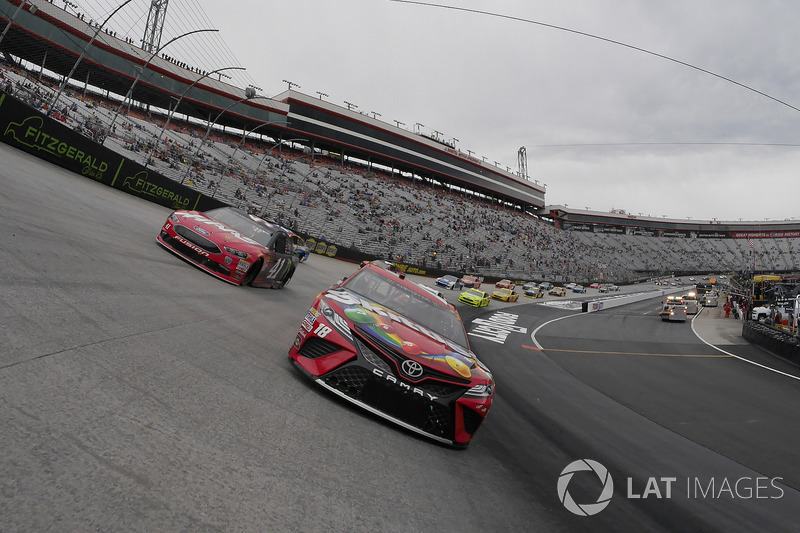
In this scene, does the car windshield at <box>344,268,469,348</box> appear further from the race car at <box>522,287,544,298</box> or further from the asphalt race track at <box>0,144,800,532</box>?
the race car at <box>522,287,544,298</box>

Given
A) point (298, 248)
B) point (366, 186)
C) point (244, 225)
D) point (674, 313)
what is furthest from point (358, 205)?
point (244, 225)

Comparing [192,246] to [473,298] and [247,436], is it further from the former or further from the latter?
[473,298]

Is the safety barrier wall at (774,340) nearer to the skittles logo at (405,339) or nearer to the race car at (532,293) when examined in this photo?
the skittles logo at (405,339)

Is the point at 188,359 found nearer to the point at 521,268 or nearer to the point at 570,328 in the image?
the point at 570,328

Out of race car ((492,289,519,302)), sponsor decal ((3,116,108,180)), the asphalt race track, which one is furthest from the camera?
race car ((492,289,519,302))

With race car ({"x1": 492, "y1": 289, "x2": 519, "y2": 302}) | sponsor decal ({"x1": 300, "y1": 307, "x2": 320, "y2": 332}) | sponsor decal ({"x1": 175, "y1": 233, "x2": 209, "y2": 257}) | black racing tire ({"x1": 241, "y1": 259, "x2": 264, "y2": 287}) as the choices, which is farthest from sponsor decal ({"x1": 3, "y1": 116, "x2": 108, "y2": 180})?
race car ({"x1": 492, "y1": 289, "x2": 519, "y2": 302})

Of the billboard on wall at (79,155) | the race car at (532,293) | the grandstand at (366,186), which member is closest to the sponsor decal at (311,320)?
the billboard on wall at (79,155)

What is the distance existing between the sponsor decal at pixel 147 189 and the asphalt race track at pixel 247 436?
1116 cm

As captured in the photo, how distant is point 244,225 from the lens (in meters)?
9.16

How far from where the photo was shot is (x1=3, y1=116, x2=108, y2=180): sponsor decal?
552 inches

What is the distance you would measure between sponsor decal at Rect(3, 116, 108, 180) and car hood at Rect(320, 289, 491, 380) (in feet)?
52.4

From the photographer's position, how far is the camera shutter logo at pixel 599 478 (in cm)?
347

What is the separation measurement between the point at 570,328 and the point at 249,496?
1902 cm

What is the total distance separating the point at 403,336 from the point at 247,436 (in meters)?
1.81
